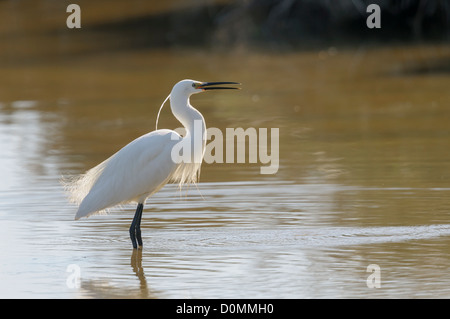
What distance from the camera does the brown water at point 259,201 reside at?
6.04 meters

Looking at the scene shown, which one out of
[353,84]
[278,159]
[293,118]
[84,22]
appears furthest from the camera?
[84,22]

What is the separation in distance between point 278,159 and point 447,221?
3.13 m

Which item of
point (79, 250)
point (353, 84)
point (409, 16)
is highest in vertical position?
point (409, 16)

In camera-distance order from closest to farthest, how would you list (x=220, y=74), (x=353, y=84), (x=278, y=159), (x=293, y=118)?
(x=278, y=159) < (x=293, y=118) < (x=353, y=84) < (x=220, y=74)

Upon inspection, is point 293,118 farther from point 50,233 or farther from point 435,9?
point 435,9

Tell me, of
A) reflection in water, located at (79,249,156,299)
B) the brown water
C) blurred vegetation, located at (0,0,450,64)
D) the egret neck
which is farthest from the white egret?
blurred vegetation, located at (0,0,450,64)

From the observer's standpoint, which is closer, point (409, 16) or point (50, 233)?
point (50, 233)

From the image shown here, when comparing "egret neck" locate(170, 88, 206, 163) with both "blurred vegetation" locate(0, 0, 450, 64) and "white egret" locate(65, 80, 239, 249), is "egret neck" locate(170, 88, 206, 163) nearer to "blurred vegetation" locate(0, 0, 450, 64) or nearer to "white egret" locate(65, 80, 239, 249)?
"white egret" locate(65, 80, 239, 249)

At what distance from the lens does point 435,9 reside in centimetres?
2167

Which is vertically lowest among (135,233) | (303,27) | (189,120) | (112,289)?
(112,289)

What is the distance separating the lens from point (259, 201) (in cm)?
827

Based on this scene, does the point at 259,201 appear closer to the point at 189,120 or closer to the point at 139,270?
the point at 189,120

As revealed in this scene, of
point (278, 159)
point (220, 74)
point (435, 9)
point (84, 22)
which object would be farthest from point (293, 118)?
point (84, 22)

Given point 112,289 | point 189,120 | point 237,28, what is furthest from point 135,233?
point 237,28
